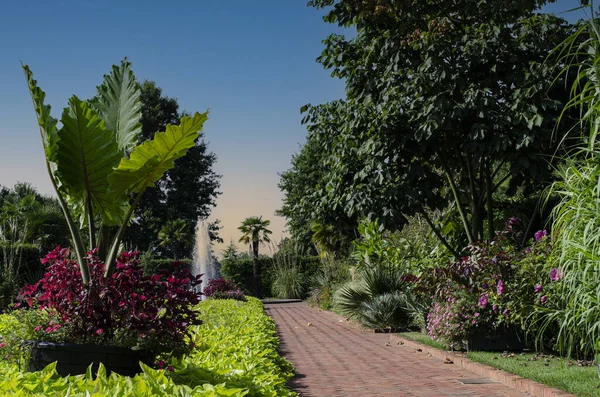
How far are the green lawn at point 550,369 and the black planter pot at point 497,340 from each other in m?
0.28

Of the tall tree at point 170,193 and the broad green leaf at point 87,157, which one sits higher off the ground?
the tall tree at point 170,193

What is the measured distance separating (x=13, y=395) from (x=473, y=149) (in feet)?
30.7

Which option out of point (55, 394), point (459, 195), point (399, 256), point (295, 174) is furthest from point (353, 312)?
point (295, 174)

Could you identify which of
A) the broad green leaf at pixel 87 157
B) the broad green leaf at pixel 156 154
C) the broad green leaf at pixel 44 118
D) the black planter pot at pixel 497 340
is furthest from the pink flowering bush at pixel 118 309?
the black planter pot at pixel 497 340

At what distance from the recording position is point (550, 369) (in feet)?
22.5

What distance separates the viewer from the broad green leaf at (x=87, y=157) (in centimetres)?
535

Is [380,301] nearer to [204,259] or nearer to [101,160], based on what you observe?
[101,160]

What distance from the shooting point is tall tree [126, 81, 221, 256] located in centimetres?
4153

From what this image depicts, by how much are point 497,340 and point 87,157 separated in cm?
635

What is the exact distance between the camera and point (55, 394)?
10.3ft

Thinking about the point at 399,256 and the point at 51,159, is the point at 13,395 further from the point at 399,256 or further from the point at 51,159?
the point at 399,256

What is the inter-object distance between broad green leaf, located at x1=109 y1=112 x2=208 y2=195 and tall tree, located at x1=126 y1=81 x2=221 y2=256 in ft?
115

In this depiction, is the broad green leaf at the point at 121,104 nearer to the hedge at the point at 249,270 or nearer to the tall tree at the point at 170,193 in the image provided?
the hedge at the point at 249,270

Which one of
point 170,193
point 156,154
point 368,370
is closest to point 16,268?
point 368,370
